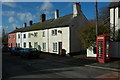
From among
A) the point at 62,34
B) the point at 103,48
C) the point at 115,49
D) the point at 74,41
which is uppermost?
the point at 62,34

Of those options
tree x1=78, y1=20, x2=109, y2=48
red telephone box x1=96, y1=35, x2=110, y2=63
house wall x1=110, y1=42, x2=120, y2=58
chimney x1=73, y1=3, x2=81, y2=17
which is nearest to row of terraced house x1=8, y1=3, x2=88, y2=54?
chimney x1=73, y1=3, x2=81, y2=17

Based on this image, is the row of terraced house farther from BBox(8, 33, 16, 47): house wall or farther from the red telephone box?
BBox(8, 33, 16, 47): house wall

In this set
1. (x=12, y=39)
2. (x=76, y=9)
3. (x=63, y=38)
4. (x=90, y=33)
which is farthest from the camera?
(x=12, y=39)

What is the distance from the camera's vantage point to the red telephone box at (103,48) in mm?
14273

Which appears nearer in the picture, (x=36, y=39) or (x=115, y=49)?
(x=115, y=49)

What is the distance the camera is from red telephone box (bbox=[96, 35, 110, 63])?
1427 cm

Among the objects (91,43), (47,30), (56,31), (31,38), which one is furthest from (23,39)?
(91,43)

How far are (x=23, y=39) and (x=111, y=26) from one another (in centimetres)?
2491

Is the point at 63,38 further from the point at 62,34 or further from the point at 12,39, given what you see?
the point at 12,39

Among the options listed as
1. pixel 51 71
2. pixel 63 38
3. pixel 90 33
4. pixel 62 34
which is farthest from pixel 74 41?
pixel 51 71

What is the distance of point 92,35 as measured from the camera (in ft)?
58.0

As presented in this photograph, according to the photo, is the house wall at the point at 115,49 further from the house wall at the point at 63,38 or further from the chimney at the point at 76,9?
the chimney at the point at 76,9

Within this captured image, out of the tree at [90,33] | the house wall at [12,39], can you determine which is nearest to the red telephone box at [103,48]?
the tree at [90,33]

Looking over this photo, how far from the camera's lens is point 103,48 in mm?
14281
